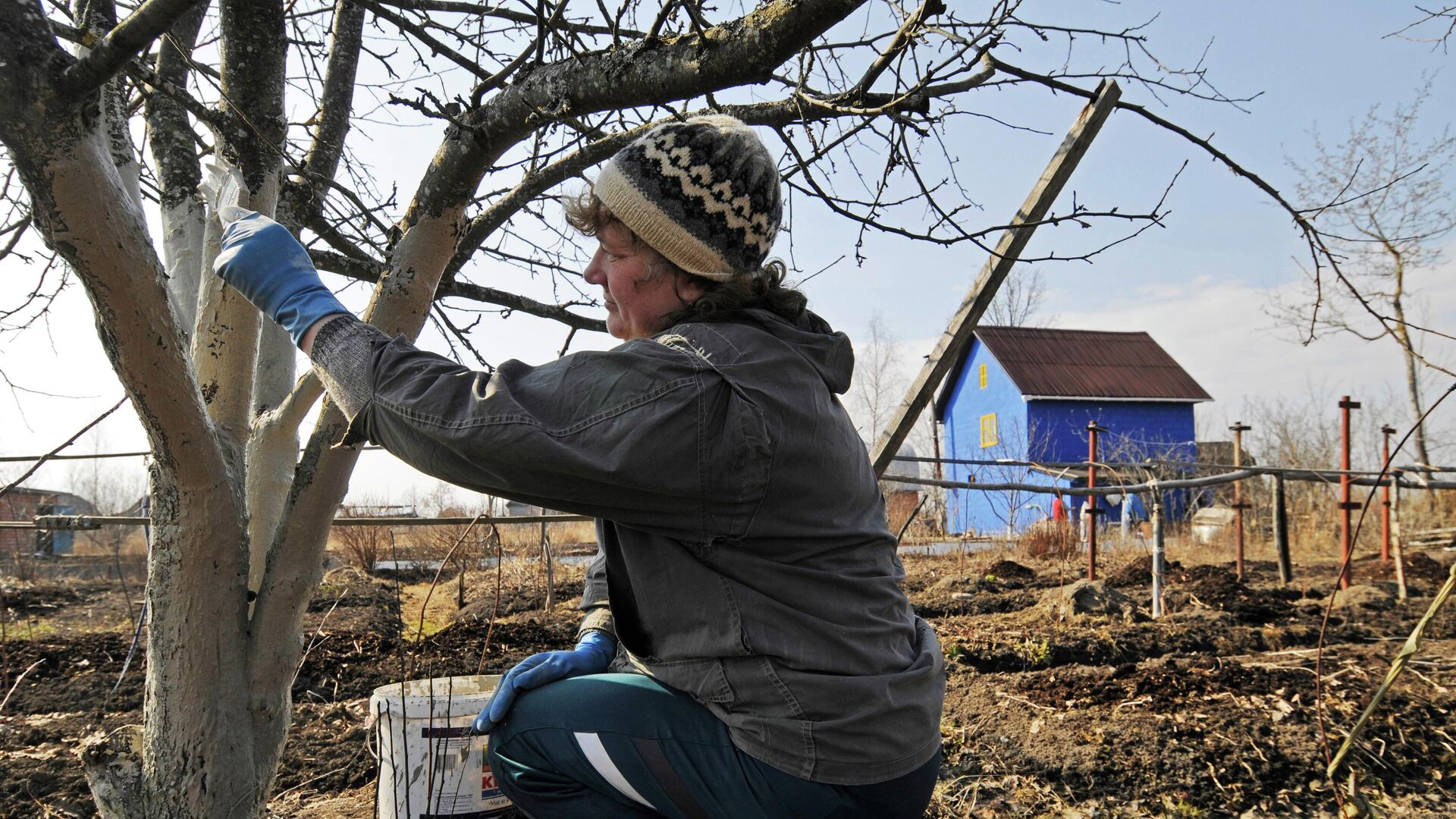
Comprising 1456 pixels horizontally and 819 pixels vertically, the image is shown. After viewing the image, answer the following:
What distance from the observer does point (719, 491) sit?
1.31 meters

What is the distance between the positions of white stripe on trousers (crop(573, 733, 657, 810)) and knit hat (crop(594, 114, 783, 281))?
2.68 feet

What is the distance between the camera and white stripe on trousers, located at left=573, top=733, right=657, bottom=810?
144 cm

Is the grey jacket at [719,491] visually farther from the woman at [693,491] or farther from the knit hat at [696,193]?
the knit hat at [696,193]

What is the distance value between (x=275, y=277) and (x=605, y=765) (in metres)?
1.01

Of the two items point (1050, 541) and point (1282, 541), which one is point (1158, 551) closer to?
point (1282, 541)

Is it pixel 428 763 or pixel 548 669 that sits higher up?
pixel 548 669

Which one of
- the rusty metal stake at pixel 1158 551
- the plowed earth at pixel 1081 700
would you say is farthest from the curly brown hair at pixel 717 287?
the rusty metal stake at pixel 1158 551

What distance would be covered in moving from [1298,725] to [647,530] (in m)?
3.71

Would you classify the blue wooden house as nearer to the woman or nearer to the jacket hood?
the jacket hood

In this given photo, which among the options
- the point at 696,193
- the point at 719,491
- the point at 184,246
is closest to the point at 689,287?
the point at 696,193

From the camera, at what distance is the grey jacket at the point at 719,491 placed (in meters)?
1.26

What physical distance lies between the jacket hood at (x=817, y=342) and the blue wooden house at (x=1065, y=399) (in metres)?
19.3

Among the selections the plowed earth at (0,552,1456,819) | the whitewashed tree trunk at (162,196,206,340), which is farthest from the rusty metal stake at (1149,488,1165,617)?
the whitewashed tree trunk at (162,196,206,340)

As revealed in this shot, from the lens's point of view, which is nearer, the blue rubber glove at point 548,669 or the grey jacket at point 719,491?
the grey jacket at point 719,491
